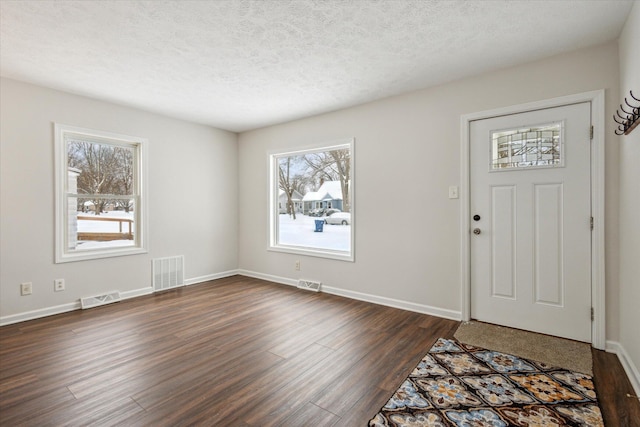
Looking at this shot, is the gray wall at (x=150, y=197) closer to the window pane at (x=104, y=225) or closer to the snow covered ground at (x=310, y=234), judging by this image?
the window pane at (x=104, y=225)

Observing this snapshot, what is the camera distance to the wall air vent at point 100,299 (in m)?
3.59

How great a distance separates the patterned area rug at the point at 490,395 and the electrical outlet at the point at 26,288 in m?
3.73

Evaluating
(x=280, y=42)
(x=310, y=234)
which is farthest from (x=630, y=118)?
Answer: (x=310, y=234)

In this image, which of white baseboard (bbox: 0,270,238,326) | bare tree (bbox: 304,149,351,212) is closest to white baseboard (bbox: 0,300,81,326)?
white baseboard (bbox: 0,270,238,326)

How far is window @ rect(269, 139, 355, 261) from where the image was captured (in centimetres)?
421

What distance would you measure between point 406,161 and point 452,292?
1522mm

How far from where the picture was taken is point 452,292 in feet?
10.6

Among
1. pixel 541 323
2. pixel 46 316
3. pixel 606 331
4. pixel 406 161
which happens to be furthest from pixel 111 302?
pixel 606 331

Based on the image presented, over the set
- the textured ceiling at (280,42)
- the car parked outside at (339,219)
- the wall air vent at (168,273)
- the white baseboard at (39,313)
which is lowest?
the white baseboard at (39,313)

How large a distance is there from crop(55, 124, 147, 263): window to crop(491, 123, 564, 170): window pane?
4.32 meters

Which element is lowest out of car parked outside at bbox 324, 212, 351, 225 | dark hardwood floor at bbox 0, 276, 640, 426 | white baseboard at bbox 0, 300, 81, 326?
dark hardwood floor at bbox 0, 276, 640, 426

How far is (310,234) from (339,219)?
0.63 meters

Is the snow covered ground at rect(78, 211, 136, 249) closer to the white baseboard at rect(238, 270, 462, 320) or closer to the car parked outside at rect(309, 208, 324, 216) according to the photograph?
the white baseboard at rect(238, 270, 462, 320)

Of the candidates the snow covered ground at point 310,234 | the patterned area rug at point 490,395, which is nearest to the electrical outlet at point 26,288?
the snow covered ground at point 310,234
